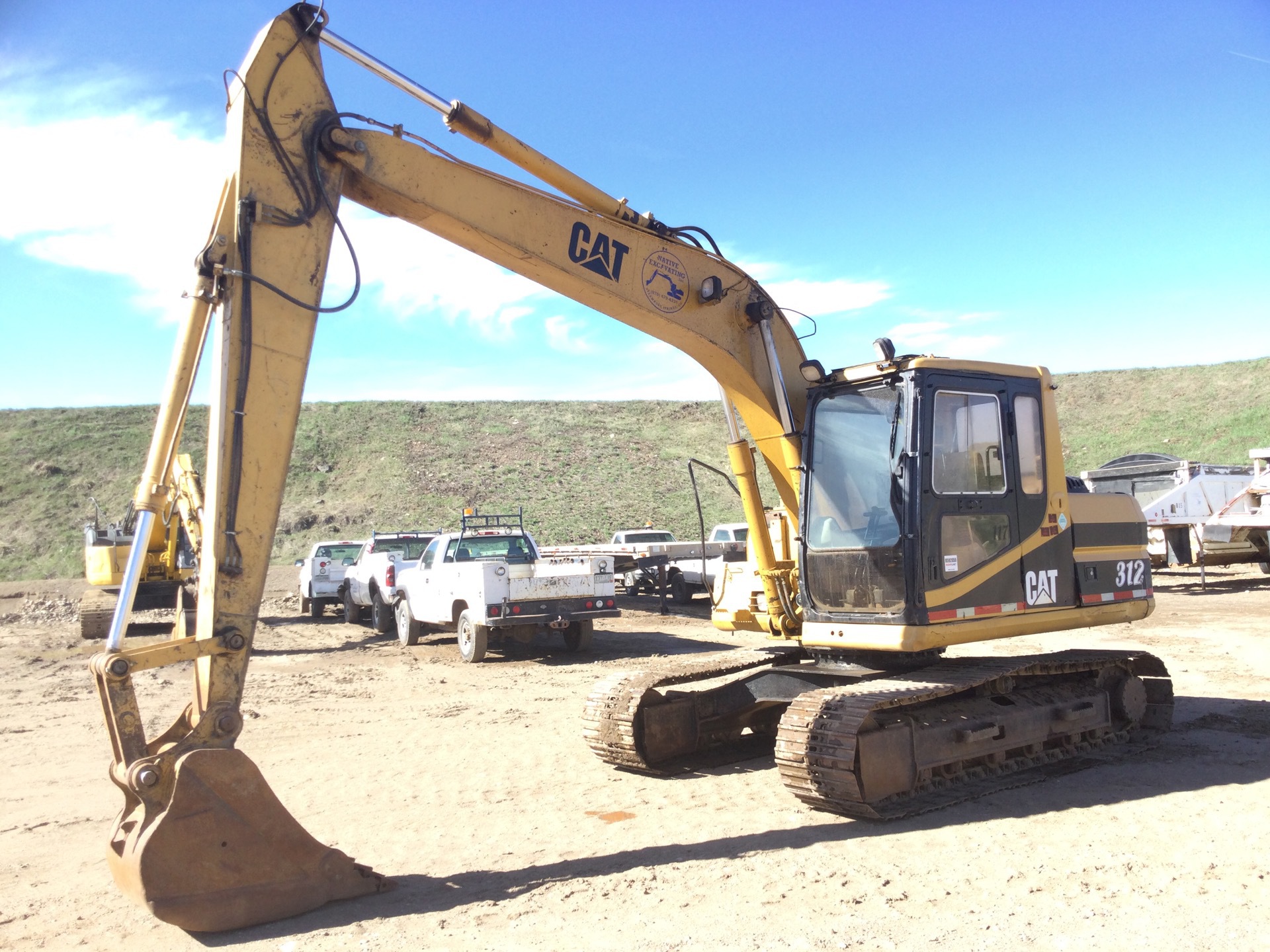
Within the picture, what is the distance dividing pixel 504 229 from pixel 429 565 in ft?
32.8

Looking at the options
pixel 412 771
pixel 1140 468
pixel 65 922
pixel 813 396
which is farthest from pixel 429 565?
pixel 1140 468

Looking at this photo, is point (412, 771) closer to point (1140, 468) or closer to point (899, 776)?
point (899, 776)

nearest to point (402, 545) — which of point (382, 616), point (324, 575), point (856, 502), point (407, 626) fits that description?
point (382, 616)

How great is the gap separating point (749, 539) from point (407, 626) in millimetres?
9921

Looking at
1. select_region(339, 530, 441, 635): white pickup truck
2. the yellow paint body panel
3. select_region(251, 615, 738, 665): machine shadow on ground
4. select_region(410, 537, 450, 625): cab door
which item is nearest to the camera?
the yellow paint body panel

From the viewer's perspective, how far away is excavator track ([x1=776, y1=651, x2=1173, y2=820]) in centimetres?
586

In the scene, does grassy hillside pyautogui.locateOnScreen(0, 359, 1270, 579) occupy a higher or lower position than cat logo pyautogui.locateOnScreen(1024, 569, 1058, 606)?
higher

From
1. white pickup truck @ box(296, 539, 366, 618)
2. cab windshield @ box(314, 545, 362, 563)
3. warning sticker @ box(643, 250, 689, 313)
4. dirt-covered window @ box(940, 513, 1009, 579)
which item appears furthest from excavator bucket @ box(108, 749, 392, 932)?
cab windshield @ box(314, 545, 362, 563)

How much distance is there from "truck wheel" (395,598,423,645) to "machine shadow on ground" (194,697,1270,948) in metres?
9.43

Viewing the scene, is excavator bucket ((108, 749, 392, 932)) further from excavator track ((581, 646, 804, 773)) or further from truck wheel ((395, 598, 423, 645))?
truck wheel ((395, 598, 423, 645))

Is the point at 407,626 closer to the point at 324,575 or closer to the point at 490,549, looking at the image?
the point at 490,549

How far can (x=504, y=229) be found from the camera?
19.4 feet

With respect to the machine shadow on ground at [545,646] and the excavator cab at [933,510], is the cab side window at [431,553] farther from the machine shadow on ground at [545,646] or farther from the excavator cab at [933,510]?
the excavator cab at [933,510]

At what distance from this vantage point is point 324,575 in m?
21.1
